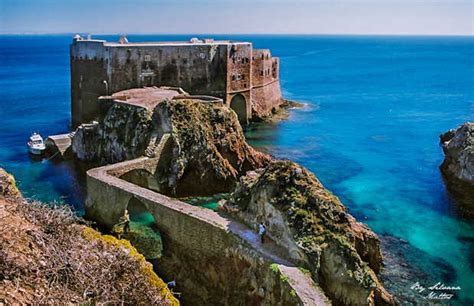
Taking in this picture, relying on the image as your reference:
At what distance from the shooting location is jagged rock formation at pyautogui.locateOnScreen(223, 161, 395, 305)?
52.0 ft

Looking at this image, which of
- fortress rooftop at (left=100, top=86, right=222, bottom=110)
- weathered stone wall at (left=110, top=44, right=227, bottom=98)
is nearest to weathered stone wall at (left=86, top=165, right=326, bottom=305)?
fortress rooftop at (left=100, top=86, right=222, bottom=110)

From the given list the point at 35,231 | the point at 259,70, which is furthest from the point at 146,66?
the point at 35,231

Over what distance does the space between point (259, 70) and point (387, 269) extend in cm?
3683

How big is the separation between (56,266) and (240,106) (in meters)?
43.6

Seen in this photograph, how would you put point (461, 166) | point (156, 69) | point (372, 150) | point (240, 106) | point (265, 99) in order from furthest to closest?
1. point (265, 99)
2. point (240, 106)
3. point (156, 69)
4. point (372, 150)
5. point (461, 166)

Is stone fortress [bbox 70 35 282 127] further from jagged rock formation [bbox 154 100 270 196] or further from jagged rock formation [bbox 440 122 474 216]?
jagged rock formation [bbox 440 122 474 216]

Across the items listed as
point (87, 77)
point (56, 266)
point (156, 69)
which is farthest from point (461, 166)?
point (87, 77)

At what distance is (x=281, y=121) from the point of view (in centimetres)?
5612

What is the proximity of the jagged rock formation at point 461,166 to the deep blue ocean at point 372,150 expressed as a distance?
0.77 meters

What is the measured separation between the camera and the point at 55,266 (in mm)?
9398

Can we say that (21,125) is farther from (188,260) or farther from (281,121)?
(188,260)

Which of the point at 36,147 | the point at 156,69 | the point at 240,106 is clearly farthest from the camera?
the point at 240,106

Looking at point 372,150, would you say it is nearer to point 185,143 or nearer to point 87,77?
point 185,143

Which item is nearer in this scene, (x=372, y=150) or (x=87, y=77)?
(x=372, y=150)
